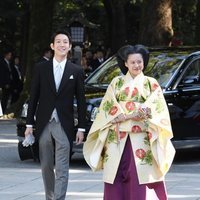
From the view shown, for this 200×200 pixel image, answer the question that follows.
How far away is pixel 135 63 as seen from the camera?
6363 millimetres

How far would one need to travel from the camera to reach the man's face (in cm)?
695

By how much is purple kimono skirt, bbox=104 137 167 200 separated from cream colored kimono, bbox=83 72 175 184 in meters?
0.04

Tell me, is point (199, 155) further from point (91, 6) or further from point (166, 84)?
point (91, 6)

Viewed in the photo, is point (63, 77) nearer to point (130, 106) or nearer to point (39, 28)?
point (130, 106)

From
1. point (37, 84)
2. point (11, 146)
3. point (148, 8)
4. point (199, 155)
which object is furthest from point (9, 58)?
point (37, 84)

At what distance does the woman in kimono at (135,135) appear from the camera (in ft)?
20.8

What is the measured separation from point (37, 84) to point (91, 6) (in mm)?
35322

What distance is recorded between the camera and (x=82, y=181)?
9.42 metres

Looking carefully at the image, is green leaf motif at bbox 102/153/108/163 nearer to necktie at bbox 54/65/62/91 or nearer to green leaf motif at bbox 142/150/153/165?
green leaf motif at bbox 142/150/153/165

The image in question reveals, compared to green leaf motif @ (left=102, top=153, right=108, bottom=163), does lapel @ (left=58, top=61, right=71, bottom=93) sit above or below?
above

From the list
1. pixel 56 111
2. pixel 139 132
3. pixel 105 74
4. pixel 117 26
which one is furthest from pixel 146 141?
pixel 117 26

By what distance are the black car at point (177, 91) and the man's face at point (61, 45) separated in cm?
350

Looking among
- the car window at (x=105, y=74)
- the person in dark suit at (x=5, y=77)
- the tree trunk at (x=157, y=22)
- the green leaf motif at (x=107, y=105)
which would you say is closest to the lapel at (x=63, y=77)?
the green leaf motif at (x=107, y=105)

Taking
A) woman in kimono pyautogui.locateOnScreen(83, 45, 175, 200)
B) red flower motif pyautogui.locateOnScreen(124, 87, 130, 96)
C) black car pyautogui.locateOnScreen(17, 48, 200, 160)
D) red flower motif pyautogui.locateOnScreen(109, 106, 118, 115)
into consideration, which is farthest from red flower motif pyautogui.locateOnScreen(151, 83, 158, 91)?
black car pyautogui.locateOnScreen(17, 48, 200, 160)
